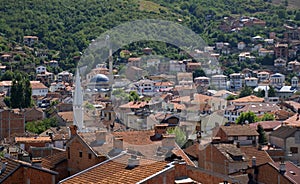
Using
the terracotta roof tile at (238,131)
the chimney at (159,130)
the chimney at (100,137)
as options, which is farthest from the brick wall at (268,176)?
the terracotta roof tile at (238,131)

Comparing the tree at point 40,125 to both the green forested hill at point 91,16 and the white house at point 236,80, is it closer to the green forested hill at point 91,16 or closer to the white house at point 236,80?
the white house at point 236,80

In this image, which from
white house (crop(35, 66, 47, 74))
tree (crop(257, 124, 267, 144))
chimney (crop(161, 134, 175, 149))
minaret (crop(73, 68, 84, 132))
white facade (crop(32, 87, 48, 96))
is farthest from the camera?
white house (crop(35, 66, 47, 74))

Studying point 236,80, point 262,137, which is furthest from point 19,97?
point 236,80

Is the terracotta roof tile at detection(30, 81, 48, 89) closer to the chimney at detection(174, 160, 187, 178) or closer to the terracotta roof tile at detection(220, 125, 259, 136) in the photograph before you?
the terracotta roof tile at detection(220, 125, 259, 136)

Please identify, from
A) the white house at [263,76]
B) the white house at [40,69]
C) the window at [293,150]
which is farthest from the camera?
the white house at [263,76]

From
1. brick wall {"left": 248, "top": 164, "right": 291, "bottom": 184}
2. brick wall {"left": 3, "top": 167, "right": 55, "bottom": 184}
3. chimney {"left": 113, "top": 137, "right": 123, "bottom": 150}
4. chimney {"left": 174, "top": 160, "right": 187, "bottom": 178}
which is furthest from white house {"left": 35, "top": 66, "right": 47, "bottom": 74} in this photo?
chimney {"left": 174, "top": 160, "right": 187, "bottom": 178}
